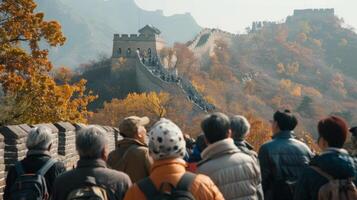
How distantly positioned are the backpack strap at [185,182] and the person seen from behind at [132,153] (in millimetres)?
2115

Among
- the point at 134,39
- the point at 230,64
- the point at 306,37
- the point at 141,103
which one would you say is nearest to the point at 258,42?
the point at 306,37

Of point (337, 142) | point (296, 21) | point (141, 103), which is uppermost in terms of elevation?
point (296, 21)

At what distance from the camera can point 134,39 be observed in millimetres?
82500

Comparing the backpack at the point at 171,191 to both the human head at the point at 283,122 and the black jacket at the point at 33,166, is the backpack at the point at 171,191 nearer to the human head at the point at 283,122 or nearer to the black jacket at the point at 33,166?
the black jacket at the point at 33,166

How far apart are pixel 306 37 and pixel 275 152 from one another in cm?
14852

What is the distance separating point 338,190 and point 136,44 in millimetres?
77973

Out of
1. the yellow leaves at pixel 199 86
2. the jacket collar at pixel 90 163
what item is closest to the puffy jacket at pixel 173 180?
the jacket collar at pixel 90 163

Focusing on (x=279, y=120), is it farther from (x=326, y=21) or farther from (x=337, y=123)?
(x=326, y=21)

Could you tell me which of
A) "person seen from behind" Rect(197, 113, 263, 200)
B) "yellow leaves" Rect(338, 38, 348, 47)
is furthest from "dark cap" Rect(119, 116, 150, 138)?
"yellow leaves" Rect(338, 38, 348, 47)

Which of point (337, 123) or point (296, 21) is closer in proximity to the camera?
point (337, 123)

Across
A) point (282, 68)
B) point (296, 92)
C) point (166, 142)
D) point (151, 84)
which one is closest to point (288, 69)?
point (282, 68)

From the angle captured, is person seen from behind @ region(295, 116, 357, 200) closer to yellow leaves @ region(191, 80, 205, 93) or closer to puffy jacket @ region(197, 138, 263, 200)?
puffy jacket @ region(197, 138, 263, 200)

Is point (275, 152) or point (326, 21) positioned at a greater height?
point (326, 21)

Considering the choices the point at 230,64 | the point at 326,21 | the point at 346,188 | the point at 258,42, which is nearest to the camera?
the point at 346,188
